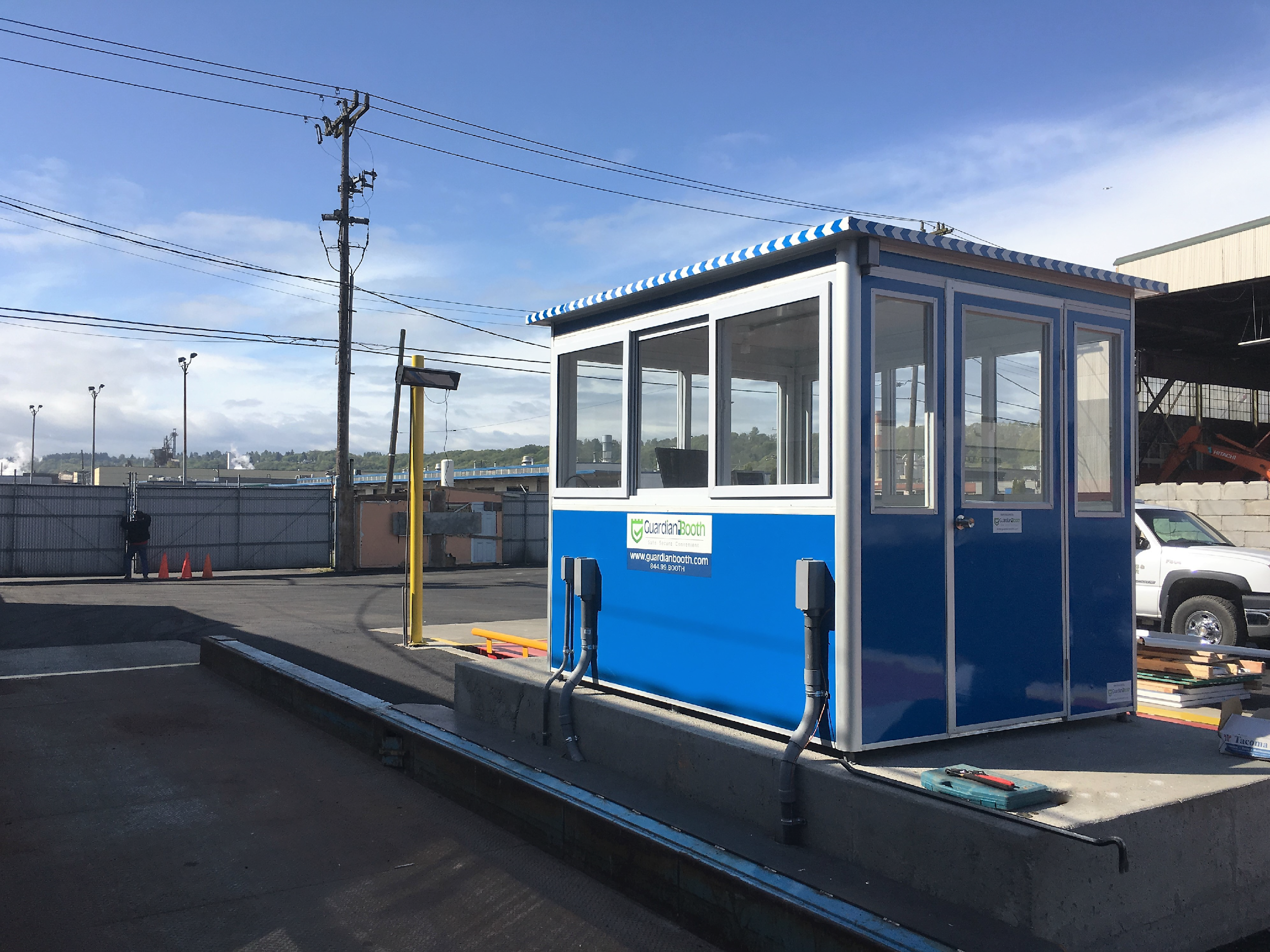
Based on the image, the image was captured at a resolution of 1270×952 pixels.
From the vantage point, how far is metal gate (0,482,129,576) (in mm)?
26938

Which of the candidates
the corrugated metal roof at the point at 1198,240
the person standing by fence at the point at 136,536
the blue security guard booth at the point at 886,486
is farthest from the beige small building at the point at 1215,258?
the person standing by fence at the point at 136,536

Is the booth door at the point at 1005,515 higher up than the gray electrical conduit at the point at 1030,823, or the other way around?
the booth door at the point at 1005,515

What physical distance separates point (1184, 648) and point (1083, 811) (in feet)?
16.9

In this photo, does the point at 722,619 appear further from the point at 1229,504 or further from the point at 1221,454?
the point at 1221,454

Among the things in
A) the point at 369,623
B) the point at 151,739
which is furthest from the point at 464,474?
the point at 151,739

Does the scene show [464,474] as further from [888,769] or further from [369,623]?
[888,769]

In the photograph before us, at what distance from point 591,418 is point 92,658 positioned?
8.31m

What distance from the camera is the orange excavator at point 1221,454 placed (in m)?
20.9

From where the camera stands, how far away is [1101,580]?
5.74 m

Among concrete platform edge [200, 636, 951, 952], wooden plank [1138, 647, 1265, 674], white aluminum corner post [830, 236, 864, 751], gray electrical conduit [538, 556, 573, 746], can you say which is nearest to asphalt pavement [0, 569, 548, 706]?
concrete platform edge [200, 636, 951, 952]

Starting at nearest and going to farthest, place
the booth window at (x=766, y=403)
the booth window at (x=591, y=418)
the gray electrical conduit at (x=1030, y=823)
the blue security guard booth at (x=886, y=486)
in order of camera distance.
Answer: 1. the gray electrical conduit at (x=1030, y=823)
2. the blue security guard booth at (x=886, y=486)
3. the booth window at (x=766, y=403)
4. the booth window at (x=591, y=418)

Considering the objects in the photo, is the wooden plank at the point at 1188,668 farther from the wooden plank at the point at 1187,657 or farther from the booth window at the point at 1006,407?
the booth window at the point at 1006,407

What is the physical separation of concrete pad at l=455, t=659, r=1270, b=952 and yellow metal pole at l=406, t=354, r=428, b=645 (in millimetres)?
8426

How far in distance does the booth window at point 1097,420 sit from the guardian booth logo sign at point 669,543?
82.9 inches
